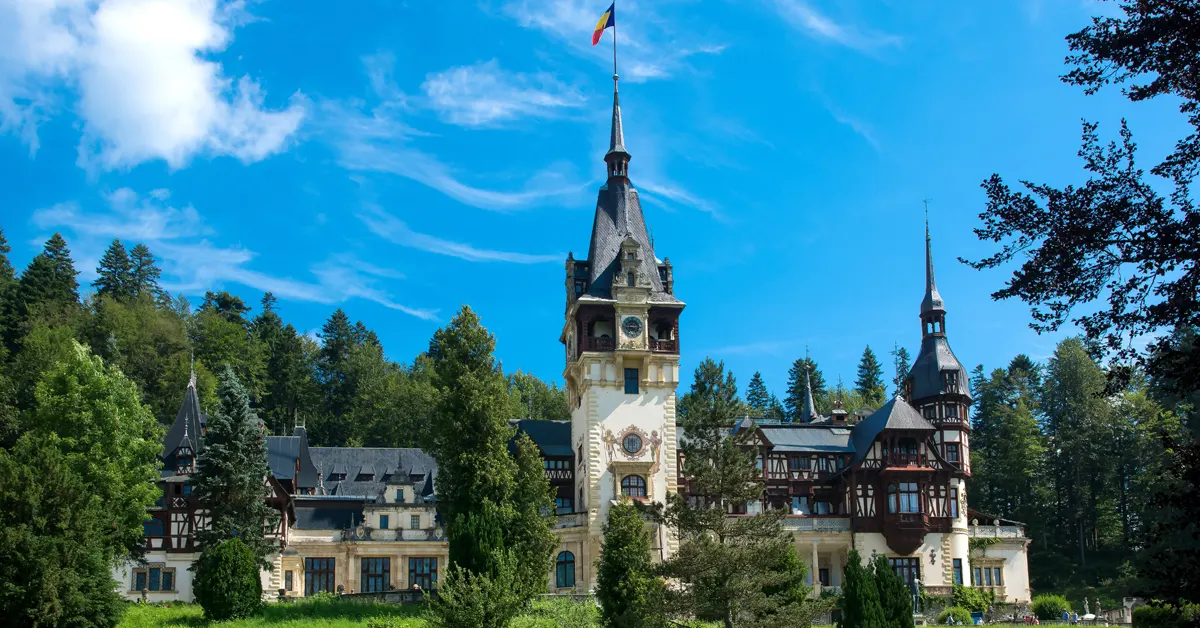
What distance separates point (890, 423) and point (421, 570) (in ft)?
87.7

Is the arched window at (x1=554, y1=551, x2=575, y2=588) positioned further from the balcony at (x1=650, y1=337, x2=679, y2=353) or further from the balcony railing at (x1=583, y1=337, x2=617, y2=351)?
the balcony at (x1=650, y1=337, x2=679, y2=353)

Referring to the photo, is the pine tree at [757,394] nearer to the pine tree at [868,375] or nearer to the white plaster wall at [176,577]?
the pine tree at [868,375]

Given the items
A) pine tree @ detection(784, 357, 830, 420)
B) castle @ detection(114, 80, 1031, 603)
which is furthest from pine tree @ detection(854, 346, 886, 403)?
castle @ detection(114, 80, 1031, 603)

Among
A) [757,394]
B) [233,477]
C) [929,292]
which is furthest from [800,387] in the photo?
[233,477]

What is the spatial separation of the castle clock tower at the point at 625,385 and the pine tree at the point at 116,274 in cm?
5564

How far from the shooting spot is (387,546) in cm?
6331

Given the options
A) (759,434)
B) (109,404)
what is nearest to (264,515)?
(109,404)

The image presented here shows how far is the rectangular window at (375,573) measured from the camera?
62.7m

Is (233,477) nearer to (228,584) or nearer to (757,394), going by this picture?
(228,584)

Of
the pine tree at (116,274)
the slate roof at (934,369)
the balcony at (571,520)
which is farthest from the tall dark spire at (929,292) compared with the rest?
the pine tree at (116,274)

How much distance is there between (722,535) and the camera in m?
42.8

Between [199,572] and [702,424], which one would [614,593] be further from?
[199,572]

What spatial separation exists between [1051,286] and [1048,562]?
6863 centimetres

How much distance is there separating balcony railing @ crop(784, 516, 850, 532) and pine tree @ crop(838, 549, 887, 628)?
60.3 ft
